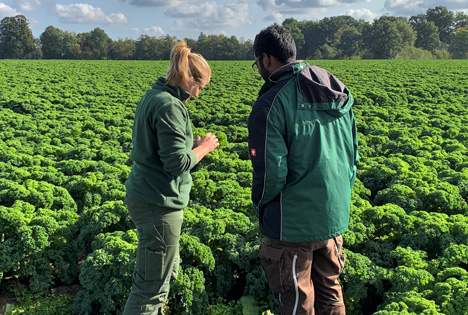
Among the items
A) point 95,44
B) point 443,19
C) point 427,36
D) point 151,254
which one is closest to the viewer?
point 151,254

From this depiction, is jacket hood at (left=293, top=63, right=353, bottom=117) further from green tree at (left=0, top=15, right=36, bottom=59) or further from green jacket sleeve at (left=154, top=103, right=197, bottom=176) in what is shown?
green tree at (left=0, top=15, right=36, bottom=59)

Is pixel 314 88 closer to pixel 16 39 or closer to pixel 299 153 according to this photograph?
pixel 299 153

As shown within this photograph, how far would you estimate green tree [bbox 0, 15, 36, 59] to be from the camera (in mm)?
103875

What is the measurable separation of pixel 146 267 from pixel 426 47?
386ft

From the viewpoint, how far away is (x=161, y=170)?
309cm

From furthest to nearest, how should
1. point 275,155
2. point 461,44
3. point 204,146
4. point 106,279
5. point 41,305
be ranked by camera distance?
point 461,44, point 41,305, point 106,279, point 204,146, point 275,155

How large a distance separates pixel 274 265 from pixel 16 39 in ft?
391

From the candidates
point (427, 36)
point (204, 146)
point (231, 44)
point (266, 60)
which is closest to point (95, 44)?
point (231, 44)

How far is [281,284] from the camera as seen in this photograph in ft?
9.27

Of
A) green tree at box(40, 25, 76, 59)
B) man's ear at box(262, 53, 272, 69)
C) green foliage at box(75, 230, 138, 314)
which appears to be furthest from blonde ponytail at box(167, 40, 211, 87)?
green tree at box(40, 25, 76, 59)

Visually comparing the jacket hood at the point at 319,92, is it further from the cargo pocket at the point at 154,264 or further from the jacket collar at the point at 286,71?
the cargo pocket at the point at 154,264

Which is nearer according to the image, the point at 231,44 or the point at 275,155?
the point at 275,155

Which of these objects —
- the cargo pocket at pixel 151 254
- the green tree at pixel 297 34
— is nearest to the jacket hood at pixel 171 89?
the cargo pocket at pixel 151 254

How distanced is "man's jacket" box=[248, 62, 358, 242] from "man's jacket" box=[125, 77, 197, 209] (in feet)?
1.79
